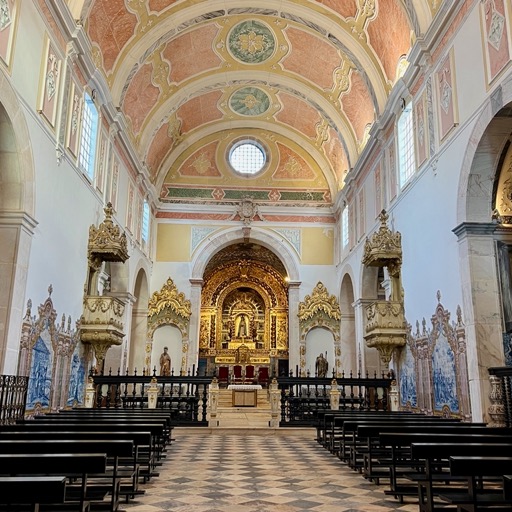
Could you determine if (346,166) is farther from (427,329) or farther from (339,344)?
(427,329)

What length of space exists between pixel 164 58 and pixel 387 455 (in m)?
15.7

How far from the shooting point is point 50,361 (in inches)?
466

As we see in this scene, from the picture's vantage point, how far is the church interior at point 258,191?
10344 mm

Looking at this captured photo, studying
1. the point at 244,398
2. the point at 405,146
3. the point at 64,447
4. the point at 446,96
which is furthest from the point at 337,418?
the point at 244,398

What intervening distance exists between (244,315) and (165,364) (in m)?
8.44

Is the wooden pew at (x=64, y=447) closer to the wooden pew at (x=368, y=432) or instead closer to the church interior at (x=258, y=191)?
the wooden pew at (x=368, y=432)

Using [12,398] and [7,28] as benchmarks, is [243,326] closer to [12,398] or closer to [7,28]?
[12,398]

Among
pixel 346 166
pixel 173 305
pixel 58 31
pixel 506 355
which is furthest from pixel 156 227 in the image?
pixel 506 355

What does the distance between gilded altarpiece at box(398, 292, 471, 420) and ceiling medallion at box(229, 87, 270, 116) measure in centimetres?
1289

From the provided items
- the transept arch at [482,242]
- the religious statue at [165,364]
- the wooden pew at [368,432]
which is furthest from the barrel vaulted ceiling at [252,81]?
the wooden pew at [368,432]

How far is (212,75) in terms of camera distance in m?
20.9

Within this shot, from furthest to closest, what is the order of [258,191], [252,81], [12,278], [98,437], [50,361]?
[258,191]
[252,81]
[50,361]
[12,278]
[98,437]

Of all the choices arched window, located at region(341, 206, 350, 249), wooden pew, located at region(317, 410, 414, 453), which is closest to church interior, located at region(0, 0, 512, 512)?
arched window, located at region(341, 206, 350, 249)

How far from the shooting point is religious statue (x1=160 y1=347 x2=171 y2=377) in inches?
875
